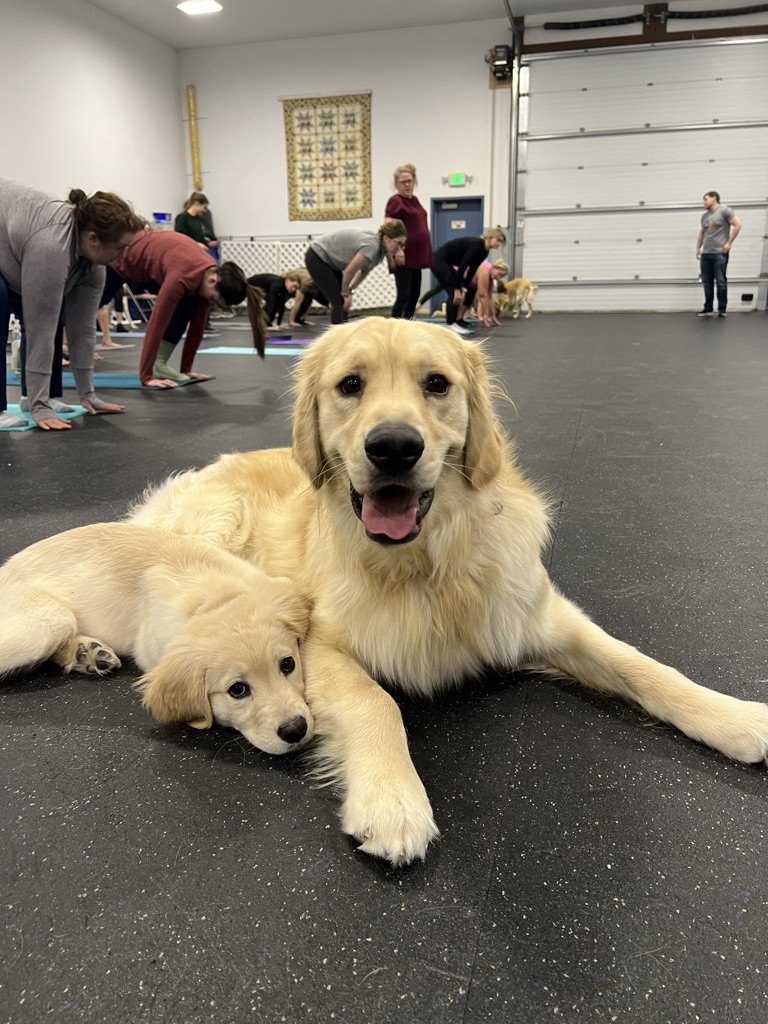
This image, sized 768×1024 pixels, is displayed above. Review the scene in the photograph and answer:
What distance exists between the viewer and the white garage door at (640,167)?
42.6 ft

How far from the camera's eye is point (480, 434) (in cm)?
150

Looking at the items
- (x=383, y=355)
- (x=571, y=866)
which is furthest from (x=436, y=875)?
(x=383, y=355)

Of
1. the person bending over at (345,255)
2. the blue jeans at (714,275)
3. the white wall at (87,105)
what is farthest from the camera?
the blue jeans at (714,275)

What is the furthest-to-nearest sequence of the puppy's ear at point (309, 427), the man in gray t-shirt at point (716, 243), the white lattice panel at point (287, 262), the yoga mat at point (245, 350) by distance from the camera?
the white lattice panel at point (287, 262) → the man in gray t-shirt at point (716, 243) → the yoga mat at point (245, 350) → the puppy's ear at point (309, 427)

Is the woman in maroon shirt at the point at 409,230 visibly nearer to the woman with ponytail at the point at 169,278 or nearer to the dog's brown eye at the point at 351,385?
the woman with ponytail at the point at 169,278

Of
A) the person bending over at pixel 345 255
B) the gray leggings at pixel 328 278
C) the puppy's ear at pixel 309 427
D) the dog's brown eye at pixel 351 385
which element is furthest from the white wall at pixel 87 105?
the dog's brown eye at pixel 351 385

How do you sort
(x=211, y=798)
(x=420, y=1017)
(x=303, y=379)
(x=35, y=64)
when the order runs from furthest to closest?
(x=35, y=64) → (x=303, y=379) → (x=211, y=798) → (x=420, y=1017)

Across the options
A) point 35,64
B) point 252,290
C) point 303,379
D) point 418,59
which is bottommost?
point 303,379

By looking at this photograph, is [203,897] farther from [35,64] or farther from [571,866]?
[35,64]

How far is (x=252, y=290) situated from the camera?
595 cm

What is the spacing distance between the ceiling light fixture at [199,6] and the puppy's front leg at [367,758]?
48.6ft

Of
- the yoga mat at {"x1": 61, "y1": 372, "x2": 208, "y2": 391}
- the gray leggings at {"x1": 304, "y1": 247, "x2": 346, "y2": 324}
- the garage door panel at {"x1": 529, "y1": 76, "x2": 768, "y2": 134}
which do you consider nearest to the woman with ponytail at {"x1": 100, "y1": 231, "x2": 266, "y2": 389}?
the yoga mat at {"x1": 61, "y1": 372, "x2": 208, "y2": 391}

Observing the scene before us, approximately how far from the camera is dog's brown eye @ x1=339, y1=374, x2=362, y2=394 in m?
1.48

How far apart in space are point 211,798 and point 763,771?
1.03 metres
